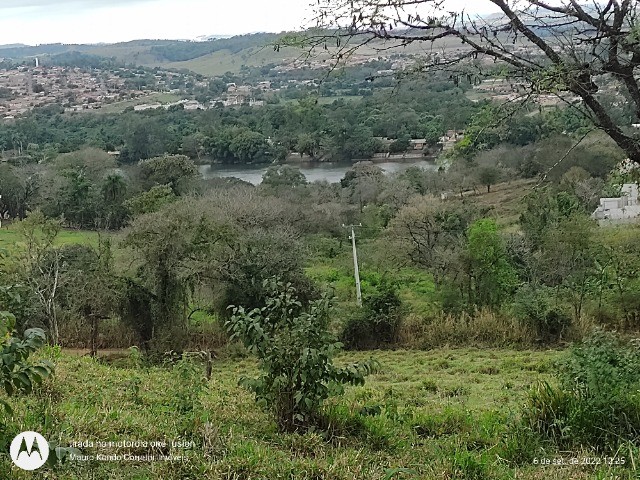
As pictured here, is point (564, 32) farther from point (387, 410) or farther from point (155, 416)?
point (155, 416)

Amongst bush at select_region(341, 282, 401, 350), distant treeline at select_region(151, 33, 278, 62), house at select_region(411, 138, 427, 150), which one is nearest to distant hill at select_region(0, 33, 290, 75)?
distant treeline at select_region(151, 33, 278, 62)

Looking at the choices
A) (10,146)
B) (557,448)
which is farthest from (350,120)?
(557,448)

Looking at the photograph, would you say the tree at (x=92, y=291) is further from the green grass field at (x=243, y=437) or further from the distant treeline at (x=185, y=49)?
the distant treeline at (x=185, y=49)

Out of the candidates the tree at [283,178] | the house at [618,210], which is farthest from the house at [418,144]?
the house at [618,210]

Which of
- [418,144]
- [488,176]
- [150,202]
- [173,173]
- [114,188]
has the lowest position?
[488,176]

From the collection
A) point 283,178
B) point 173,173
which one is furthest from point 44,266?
point 283,178

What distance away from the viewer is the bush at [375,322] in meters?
14.8

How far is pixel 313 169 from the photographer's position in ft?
127

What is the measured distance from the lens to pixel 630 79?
11.7ft

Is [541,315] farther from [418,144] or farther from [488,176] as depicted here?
[418,144]

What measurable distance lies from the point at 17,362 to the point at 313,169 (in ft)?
120

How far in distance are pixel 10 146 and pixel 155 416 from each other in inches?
1816

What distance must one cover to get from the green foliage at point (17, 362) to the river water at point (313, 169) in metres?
29.4

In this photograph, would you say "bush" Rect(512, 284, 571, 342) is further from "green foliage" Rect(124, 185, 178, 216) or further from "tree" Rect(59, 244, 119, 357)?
"green foliage" Rect(124, 185, 178, 216)
